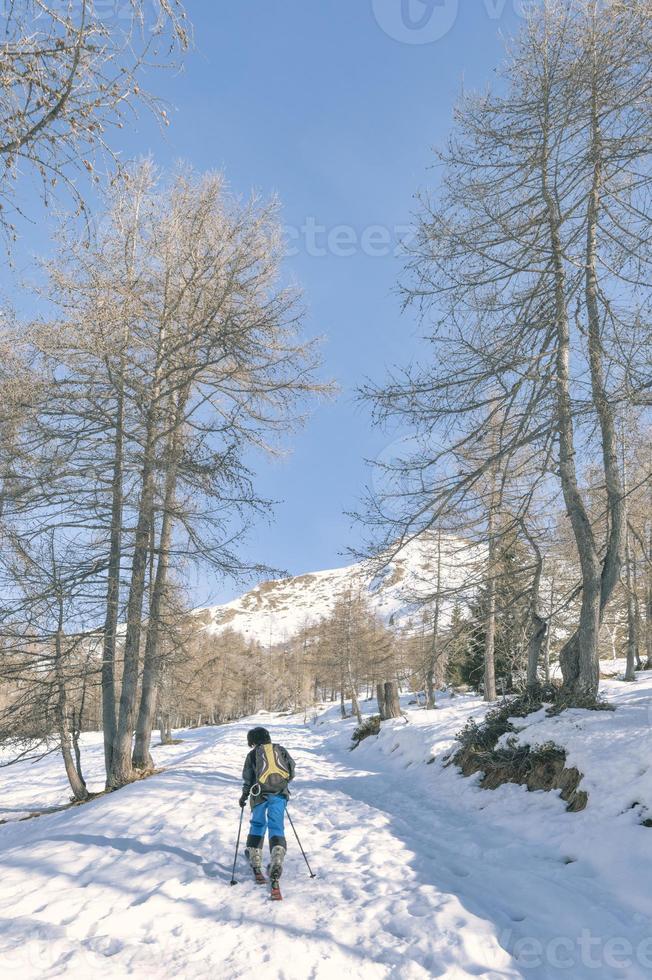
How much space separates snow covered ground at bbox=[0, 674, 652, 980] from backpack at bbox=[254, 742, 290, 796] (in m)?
0.81

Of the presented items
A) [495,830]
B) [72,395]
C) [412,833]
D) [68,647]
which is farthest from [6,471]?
[495,830]

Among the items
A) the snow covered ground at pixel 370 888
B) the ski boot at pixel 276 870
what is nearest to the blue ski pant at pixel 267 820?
the ski boot at pixel 276 870

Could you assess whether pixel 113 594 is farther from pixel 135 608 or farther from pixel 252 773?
pixel 252 773

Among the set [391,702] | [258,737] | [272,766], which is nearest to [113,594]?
[258,737]

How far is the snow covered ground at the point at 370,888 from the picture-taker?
3783mm

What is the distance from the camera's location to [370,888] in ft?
16.6

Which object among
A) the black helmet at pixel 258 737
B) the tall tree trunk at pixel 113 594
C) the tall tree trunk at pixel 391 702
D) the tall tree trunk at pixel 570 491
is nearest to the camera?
the black helmet at pixel 258 737

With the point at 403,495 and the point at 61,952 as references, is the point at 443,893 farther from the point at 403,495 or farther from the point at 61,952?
the point at 403,495

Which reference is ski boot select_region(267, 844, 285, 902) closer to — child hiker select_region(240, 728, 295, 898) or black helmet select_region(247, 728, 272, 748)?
child hiker select_region(240, 728, 295, 898)

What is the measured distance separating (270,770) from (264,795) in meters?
0.24

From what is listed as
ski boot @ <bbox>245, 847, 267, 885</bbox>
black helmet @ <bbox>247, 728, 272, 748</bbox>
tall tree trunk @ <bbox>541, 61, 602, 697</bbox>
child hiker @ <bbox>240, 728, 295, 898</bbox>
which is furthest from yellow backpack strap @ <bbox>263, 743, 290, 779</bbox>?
tall tree trunk @ <bbox>541, 61, 602, 697</bbox>

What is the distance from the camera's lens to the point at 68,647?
30.5ft

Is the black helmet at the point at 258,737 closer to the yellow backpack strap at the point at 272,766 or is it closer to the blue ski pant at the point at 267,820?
the yellow backpack strap at the point at 272,766

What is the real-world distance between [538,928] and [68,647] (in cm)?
782
